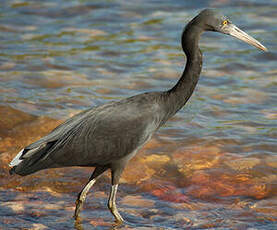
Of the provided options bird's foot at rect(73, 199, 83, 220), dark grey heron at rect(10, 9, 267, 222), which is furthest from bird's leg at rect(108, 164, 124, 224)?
bird's foot at rect(73, 199, 83, 220)

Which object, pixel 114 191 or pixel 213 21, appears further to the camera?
pixel 213 21

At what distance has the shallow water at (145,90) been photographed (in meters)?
6.25

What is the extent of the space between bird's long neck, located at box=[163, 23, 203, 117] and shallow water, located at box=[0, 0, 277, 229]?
40.7 inches

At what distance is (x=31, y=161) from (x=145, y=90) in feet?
12.0

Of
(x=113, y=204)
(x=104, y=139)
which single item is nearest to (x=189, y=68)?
(x=104, y=139)

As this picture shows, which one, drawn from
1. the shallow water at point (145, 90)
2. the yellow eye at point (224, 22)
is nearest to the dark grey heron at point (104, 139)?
the yellow eye at point (224, 22)

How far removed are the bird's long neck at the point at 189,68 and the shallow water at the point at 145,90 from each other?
40.7 inches

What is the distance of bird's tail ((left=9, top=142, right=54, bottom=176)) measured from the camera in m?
5.74

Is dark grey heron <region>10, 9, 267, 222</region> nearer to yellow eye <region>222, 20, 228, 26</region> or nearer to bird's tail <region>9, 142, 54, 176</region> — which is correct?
bird's tail <region>9, 142, 54, 176</region>

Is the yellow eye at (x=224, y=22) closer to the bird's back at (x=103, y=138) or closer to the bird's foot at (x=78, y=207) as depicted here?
the bird's back at (x=103, y=138)

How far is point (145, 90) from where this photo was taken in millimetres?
9164

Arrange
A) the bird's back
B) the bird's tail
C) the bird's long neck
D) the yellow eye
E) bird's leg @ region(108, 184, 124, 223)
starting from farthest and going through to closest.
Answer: the yellow eye
the bird's long neck
bird's leg @ region(108, 184, 124, 223)
the bird's back
the bird's tail

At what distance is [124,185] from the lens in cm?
684

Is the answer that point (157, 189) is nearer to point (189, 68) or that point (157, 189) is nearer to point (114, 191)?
point (114, 191)
